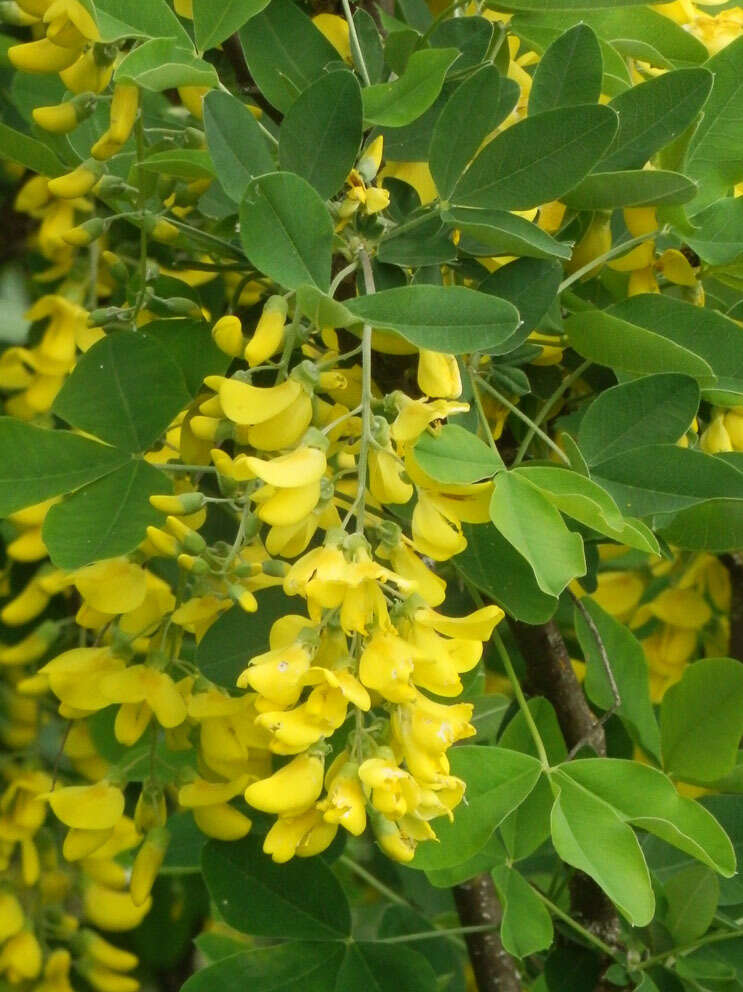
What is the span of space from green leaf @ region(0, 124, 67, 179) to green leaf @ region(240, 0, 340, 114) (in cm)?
14

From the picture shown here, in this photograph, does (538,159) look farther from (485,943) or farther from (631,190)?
(485,943)

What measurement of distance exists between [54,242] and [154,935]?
2.61 ft

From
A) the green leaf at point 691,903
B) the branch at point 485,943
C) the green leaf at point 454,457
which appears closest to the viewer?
the green leaf at point 454,457

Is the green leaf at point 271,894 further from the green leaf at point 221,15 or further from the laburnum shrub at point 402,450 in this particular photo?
the green leaf at point 221,15

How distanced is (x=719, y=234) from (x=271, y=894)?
46 centimetres

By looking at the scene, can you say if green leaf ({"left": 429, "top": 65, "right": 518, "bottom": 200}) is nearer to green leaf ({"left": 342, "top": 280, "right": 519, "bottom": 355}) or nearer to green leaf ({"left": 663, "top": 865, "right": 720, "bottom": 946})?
green leaf ({"left": 342, "top": 280, "right": 519, "bottom": 355})

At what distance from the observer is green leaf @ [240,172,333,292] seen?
558mm

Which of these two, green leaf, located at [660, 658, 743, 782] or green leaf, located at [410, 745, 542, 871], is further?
green leaf, located at [660, 658, 743, 782]

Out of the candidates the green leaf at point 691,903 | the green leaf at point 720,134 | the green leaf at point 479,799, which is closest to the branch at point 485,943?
the green leaf at point 691,903

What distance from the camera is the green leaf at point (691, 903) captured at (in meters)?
0.75

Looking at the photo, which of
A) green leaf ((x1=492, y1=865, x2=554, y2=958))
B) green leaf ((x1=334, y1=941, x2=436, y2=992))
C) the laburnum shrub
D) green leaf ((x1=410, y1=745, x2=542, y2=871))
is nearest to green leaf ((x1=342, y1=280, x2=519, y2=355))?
the laburnum shrub

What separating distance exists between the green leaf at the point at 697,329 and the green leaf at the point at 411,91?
15cm

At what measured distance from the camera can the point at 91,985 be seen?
4.15 ft

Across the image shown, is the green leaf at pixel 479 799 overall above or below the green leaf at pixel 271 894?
above
